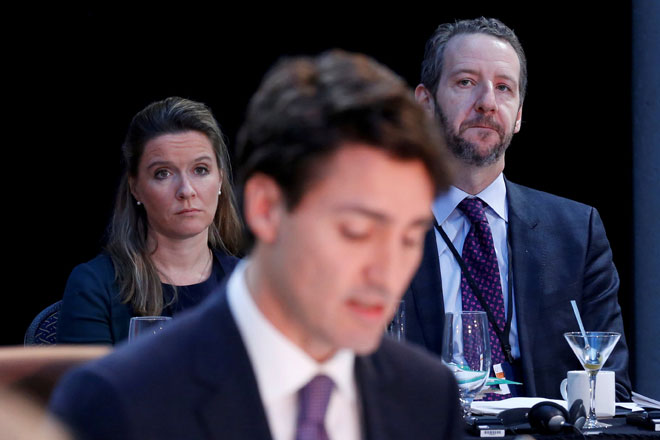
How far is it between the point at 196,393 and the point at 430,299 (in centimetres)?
150

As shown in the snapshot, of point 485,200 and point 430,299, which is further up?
point 485,200

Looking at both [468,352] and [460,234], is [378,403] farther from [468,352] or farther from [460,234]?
[460,234]

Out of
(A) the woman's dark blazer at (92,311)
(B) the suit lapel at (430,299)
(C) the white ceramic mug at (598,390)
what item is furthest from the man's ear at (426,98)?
(A) the woman's dark blazer at (92,311)

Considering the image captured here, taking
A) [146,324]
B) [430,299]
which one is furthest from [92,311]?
[430,299]

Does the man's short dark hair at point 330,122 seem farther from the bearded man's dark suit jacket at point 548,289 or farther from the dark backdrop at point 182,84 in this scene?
the dark backdrop at point 182,84

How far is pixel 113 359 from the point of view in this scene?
875 mm

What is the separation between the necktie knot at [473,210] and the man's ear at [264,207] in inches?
61.7

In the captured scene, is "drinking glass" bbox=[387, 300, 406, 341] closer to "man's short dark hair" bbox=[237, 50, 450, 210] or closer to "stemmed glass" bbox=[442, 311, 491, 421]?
"stemmed glass" bbox=[442, 311, 491, 421]

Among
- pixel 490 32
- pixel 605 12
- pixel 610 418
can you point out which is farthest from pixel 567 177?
pixel 610 418

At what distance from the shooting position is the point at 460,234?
241 centimetres

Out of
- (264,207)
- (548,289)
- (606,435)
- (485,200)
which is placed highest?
(485,200)

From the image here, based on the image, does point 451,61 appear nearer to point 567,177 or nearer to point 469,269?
point 469,269

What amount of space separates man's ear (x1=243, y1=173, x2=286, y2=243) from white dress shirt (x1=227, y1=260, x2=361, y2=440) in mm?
81

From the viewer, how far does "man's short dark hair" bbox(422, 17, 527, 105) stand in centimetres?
256
